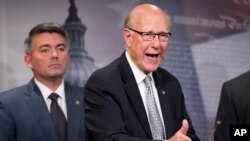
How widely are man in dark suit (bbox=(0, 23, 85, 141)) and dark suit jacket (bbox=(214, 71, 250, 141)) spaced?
80cm

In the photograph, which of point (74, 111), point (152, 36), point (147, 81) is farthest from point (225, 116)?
point (74, 111)

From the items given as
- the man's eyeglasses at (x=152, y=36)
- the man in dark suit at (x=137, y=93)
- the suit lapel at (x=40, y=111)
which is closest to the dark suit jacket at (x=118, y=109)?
the man in dark suit at (x=137, y=93)

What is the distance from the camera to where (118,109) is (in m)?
2.26

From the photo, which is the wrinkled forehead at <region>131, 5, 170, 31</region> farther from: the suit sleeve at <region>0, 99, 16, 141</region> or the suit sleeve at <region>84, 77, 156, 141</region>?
the suit sleeve at <region>0, 99, 16, 141</region>

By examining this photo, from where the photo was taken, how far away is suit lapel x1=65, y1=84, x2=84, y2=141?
9.75 ft

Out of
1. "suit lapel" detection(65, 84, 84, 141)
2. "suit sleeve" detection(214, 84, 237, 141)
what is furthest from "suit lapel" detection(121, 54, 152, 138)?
"suit lapel" detection(65, 84, 84, 141)

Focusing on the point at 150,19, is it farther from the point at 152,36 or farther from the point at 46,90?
the point at 46,90

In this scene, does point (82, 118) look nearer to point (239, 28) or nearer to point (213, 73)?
point (213, 73)

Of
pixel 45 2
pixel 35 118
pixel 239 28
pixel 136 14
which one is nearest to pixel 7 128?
pixel 35 118

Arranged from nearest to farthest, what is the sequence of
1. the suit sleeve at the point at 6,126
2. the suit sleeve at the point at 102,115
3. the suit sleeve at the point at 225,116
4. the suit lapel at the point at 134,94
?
the suit sleeve at the point at 102,115 → the suit lapel at the point at 134,94 → the suit sleeve at the point at 225,116 → the suit sleeve at the point at 6,126

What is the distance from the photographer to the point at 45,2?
381 centimetres

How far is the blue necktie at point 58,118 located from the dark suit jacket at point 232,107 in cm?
87

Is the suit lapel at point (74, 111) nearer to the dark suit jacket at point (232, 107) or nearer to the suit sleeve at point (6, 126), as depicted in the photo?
the suit sleeve at point (6, 126)

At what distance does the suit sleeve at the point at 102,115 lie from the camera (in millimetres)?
2182
